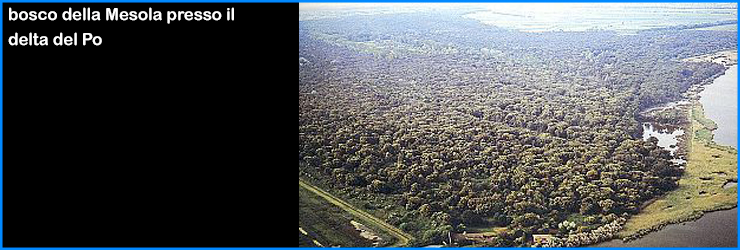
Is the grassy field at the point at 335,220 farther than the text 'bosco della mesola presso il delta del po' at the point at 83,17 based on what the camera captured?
Yes

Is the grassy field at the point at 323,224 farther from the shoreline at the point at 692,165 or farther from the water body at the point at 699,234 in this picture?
the shoreline at the point at 692,165

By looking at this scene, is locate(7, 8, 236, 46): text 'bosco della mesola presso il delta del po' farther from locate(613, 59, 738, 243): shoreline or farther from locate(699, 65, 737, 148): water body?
locate(699, 65, 737, 148): water body

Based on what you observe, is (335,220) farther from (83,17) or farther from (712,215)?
(712,215)

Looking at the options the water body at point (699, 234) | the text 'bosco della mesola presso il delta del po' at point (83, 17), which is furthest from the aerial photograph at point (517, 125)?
the text 'bosco della mesola presso il delta del po' at point (83, 17)

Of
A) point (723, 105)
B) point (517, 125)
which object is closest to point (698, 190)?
point (723, 105)

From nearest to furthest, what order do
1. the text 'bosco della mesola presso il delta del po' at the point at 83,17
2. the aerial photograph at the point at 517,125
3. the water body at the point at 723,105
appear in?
the text 'bosco della mesola presso il delta del po' at the point at 83,17
the aerial photograph at the point at 517,125
the water body at the point at 723,105

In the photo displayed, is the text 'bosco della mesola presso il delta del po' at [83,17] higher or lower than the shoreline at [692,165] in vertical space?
higher

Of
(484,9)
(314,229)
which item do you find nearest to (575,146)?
(484,9)

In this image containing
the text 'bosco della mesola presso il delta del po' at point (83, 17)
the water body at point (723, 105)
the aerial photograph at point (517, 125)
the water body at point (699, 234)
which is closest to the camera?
the text 'bosco della mesola presso il delta del po' at point (83, 17)

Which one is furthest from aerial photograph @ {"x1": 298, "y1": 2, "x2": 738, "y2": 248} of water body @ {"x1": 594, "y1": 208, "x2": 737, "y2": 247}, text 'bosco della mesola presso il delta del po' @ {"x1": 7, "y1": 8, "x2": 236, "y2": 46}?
text 'bosco della mesola presso il delta del po' @ {"x1": 7, "y1": 8, "x2": 236, "y2": 46}
